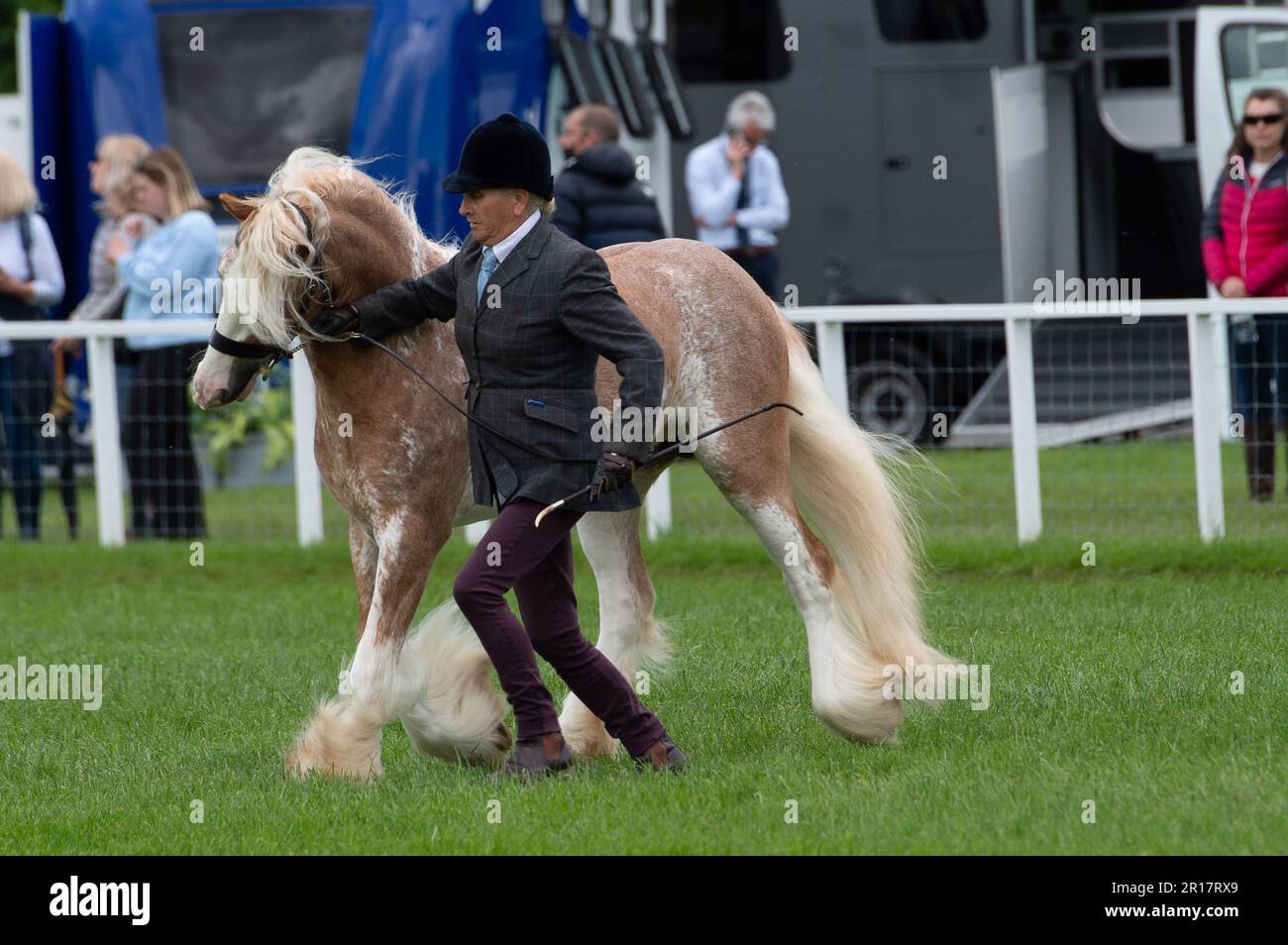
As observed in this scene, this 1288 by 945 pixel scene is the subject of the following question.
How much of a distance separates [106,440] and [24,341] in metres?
1.37

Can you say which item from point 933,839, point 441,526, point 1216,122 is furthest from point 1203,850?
point 1216,122

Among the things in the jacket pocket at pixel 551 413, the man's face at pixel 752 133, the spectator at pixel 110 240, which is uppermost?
the man's face at pixel 752 133

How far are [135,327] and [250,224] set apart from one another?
5474 mm

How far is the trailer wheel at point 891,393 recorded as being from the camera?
501 inches

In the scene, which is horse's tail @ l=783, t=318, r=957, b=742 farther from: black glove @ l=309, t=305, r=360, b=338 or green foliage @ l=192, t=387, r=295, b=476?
green foliage @ l=192, t=387, r=295, b=476

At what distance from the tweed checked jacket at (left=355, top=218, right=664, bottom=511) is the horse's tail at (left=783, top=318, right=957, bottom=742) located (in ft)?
3.28

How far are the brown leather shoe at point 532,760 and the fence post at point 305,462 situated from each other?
491 cm

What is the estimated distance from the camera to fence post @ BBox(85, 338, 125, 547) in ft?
36.0

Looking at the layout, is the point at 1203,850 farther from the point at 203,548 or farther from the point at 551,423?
the point at 203,548

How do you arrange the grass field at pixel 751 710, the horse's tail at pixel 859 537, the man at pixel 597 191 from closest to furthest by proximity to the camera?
the grass field at pixel 751 710, the horse's tail at pixel 859 537, the man at pixel 597 191

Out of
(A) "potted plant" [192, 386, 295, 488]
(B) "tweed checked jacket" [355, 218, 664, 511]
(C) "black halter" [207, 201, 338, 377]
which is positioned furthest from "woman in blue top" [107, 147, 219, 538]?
(B) "tweed checked jacket" [355, 218, 664, 511]

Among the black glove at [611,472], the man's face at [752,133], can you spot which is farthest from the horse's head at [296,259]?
the man's face at [752,133]

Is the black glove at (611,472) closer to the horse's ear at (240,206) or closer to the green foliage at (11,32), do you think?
the horse's ear at (240,206)

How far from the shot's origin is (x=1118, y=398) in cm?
1166
